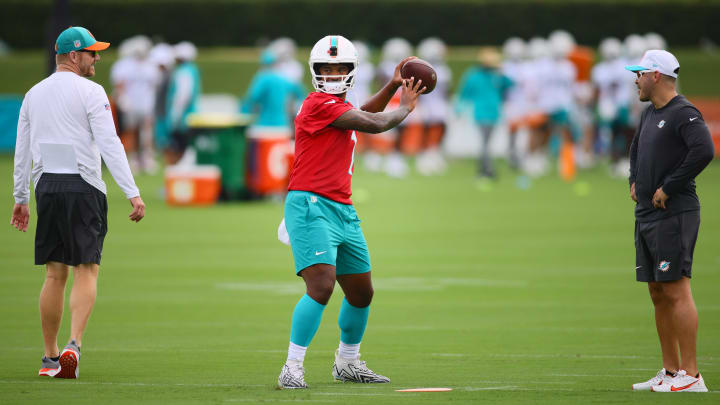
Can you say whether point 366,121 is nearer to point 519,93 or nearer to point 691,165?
point 691,165

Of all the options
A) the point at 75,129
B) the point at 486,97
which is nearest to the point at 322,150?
the point at 75,129

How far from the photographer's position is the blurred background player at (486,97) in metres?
27.0

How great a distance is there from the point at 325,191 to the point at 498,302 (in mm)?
4376

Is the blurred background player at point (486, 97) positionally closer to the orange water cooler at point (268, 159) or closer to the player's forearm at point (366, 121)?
the orange water cooler at point (268, 159)

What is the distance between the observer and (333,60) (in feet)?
25.5

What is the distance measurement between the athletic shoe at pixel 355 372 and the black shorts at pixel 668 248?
175 centimetres

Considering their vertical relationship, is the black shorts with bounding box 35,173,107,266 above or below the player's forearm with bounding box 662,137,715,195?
below

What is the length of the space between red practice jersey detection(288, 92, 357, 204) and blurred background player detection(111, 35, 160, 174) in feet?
74.8

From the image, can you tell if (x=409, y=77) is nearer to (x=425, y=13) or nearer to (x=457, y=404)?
(x=457, y=404)

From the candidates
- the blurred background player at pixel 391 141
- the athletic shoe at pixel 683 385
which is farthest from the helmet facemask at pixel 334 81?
the blurred background player at pixel 391 141

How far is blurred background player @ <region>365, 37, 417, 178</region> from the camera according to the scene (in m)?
28.8

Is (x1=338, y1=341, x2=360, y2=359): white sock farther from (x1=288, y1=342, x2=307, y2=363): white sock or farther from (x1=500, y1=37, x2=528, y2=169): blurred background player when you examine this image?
(x1=500, y1=37, x2=528, y2=169): blurred background player

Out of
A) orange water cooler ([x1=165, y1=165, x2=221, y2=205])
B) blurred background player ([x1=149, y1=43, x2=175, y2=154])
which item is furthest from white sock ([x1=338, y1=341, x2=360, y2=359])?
blurred background player ([x1=149, y1=43, x2=175, y2=154])

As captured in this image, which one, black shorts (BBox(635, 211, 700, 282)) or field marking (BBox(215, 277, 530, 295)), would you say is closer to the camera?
black shorts (BBox(635, 211, 700, 282))
